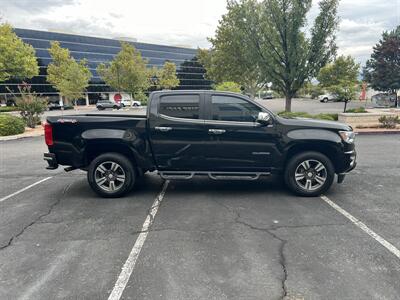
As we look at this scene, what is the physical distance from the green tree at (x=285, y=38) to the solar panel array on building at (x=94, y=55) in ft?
140

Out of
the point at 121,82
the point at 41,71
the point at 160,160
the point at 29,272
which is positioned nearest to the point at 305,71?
the point at 160,160

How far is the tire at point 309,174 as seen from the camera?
5.59m

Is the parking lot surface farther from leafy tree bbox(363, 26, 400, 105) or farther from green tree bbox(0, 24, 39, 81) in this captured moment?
leafy tree bbox(363, 26, 400, 105)

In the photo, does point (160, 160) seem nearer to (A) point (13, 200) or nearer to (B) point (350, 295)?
(A) point (13, 200)

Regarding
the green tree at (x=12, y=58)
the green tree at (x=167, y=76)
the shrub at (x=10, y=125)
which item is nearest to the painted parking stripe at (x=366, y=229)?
the shrub at (x=10, y=125)

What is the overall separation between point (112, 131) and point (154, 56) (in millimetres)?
82315

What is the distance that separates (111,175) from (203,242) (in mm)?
2537

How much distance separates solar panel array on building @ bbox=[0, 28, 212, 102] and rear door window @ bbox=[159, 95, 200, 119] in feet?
162

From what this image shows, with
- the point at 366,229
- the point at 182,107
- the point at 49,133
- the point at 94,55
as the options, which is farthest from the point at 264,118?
the point at 94,55

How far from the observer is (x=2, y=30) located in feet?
103

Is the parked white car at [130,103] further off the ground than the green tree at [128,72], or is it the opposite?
the green tree at [128,72]

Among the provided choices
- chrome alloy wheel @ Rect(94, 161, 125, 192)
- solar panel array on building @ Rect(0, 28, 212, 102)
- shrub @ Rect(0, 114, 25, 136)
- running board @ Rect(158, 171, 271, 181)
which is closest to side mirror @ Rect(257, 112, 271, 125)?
running board @ Rect(158, 171, 271, 181)

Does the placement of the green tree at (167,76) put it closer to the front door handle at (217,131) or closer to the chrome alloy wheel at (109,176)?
the chrome alloy wheel at (109,176)

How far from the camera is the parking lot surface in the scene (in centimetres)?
308
